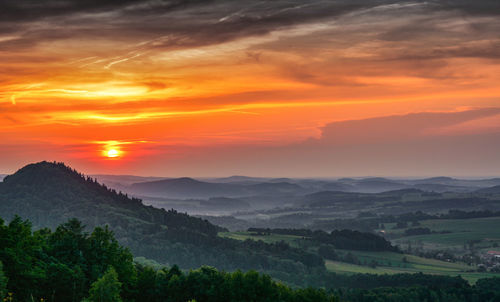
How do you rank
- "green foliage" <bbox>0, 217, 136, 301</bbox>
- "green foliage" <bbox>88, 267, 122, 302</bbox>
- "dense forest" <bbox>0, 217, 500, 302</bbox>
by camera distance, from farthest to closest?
"dense forest" <bbox>0, 217, 500, 302</bbox> < "green foliage" <bbox>0, 217, 136, 301</bbox> < "green foliage" <bbox>88, 267, 122, 302</bbox>

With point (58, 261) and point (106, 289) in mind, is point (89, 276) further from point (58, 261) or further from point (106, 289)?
point (106, 289)

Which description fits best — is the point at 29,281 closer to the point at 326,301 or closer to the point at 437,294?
the point at 326,301

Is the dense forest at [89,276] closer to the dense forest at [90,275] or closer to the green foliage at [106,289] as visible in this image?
the dense forest at [90,275]

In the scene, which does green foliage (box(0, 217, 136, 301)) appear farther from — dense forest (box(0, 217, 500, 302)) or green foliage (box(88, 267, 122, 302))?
green foliage (box(88, 267, 122, 302))

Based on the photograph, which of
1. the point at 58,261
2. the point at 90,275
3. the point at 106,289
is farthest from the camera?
the point at 90,275

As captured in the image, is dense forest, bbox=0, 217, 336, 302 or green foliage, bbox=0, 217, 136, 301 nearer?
green foliage, bbox=0, 217, 136, 301

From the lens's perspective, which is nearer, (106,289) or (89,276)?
(106,289)

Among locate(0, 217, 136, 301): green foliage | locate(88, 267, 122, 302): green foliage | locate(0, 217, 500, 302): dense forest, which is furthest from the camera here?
locate(0, 217, 500, 302): dense forest

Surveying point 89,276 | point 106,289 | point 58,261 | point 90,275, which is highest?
point 58,261

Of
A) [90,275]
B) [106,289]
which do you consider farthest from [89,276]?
[106,289]

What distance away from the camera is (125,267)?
284 feet

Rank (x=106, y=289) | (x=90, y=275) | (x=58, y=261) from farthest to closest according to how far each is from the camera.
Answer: (x=90, y=275) → (x=58, y=261) → (x=106, y=289)

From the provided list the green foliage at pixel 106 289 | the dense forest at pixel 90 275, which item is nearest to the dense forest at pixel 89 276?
the dense forest at pixel 90 275

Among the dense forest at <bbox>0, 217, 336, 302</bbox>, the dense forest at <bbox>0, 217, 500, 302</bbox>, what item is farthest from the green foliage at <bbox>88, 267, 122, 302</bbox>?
the dense forest at <bbox>0, 217, 336, 302</bbox>
